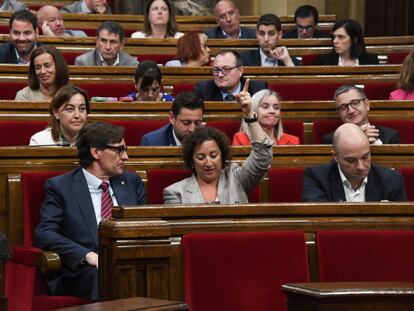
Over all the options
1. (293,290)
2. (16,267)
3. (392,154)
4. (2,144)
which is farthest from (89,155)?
(293,290)

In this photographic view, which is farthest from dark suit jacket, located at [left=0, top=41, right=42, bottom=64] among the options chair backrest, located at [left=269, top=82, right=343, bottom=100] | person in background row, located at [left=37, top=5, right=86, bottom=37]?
chair backrest, located at [left=269, top=82, right=343, bottom=100]

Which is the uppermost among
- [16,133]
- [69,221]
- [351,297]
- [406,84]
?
[406,84]

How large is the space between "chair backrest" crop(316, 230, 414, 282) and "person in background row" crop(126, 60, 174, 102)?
221cm

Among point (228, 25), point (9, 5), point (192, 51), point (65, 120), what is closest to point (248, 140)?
point (65, 120)

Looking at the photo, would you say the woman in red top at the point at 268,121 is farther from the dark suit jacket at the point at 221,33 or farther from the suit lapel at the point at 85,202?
the dark suit jacket at the point at 221,33

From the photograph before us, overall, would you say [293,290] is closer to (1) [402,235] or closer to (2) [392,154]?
(1) [402,235]

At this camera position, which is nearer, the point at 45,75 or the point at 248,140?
the point at 248,140

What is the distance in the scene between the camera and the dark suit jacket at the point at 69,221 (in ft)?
13.0

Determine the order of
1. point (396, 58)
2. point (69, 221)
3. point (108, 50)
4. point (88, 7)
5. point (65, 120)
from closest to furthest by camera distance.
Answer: point (69, 221), point (65, 120), point (108, 50), point (396, 58), point (88, 7)

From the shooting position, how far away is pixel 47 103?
5219mm

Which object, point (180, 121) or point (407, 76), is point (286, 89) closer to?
point (407, 76)

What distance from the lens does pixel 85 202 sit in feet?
13.5

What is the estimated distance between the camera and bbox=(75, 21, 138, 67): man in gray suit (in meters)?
6.44

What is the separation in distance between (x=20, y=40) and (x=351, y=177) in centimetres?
248
